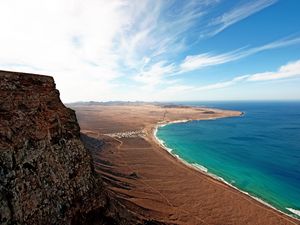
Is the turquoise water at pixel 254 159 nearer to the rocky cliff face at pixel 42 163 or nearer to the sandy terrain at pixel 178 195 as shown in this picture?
the sandy terrain at pixel 178 195

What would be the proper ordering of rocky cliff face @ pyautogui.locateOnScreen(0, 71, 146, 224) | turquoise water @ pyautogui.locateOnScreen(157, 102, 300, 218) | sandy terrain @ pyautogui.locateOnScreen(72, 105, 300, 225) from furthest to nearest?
turquoise water @ pyautogui.locateOnScreen(157, 102, 300, 218), sandy terrain @ pyautogui.locateOnScreen(72, 105, 300, 225), rocky cliff face @ pyautogui.locateOnScreen(0, 71, 146, 224)

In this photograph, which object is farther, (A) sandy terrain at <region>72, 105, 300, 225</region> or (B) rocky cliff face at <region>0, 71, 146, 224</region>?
(A) sandy terrain at <region>72, 105, 300, 225</region>

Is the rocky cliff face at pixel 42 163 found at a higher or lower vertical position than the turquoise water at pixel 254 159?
higher

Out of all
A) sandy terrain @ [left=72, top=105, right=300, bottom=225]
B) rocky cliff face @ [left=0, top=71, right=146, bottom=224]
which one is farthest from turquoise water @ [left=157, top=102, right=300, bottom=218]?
rocky cliff face @ [left=0, top=71, right=146, bottom=224]

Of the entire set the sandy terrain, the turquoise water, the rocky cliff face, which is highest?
the rocky cliff face

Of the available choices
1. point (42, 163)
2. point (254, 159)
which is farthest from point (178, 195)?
point (254, 159)

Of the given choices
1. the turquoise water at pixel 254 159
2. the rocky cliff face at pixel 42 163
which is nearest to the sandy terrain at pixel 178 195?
the turquoise water at pixel 254 159

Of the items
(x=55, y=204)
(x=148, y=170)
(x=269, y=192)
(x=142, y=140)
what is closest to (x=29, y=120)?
(x=55, y=204)

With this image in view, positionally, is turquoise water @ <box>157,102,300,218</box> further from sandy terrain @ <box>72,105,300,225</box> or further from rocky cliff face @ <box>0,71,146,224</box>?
rocky cliff face @ <box>0,71,146,224</box>

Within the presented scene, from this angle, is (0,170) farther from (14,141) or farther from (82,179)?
(82,179)
